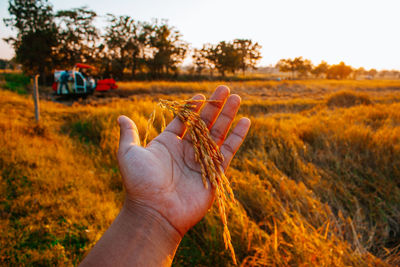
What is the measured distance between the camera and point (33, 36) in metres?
24.2

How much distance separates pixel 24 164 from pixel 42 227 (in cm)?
181

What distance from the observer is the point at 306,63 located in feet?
232

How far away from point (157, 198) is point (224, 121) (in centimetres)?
101

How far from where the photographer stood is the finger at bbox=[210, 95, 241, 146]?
85.3 inches

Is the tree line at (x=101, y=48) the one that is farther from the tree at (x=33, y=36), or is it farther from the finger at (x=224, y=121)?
the finger at (x=224, y=121)

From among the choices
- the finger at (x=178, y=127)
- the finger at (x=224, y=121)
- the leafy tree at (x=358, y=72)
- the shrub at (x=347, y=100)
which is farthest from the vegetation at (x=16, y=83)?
the leafy tree at (x=358, y=72)

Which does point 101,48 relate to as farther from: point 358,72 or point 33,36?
point 358,72

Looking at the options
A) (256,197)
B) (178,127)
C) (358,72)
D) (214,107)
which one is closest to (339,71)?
(358,72)

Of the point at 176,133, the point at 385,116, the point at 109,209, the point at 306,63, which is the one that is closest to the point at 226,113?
the point at 176,133

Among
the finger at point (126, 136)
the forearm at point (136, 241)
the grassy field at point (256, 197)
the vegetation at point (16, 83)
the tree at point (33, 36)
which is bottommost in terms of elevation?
the grassy field at point (256, 197)

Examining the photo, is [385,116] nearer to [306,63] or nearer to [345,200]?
[345,200]

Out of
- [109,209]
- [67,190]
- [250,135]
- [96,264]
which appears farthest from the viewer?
[250,135]

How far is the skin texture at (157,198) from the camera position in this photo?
133cm

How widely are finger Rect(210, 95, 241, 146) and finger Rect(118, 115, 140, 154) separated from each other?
29.0 inches
